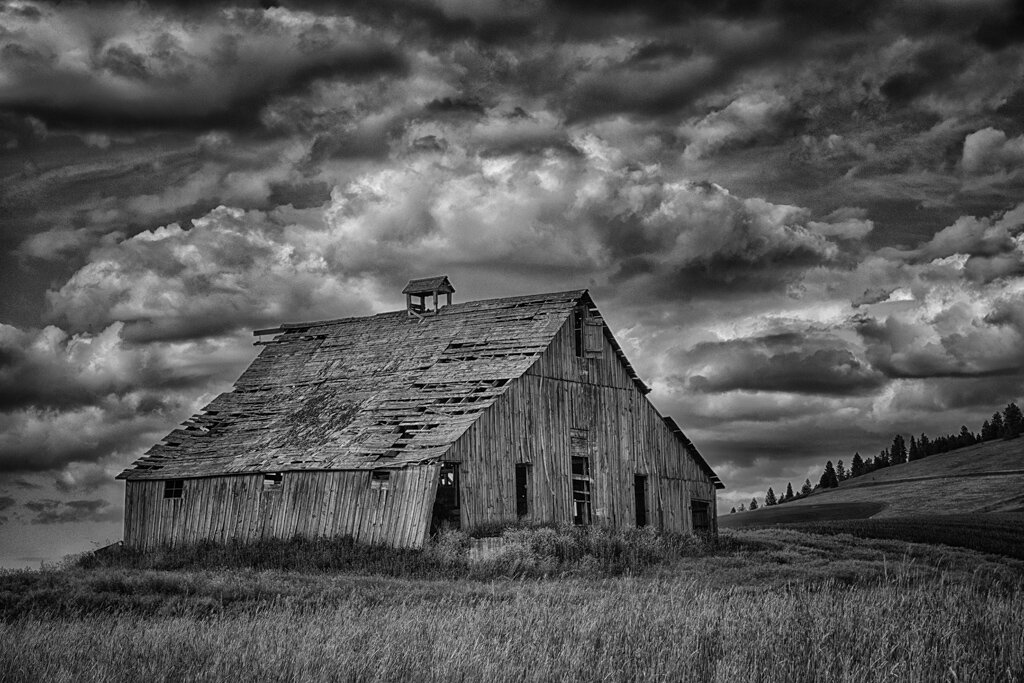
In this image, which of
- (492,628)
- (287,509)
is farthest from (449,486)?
(492,628)

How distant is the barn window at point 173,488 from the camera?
34.7m

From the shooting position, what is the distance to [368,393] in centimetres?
3559

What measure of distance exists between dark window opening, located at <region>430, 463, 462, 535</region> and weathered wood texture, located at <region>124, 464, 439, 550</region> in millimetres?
797

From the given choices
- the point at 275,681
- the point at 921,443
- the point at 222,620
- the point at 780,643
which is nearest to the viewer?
the point at 275,681

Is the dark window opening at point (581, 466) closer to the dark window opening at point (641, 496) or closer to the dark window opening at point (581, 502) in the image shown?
the dark window opening at point (581, 502)

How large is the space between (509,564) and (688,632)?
42.6 ft

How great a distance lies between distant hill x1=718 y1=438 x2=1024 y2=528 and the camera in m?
66.8

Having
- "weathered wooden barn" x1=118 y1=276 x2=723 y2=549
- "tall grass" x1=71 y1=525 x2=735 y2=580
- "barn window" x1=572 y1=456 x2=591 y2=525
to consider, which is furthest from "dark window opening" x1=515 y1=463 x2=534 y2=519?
"tall grass" x1=71 y1=525 x2=735 y2=580

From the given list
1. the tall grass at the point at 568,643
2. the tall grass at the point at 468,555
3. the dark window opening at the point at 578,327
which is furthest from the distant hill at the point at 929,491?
the tall grass at the point at 568,643

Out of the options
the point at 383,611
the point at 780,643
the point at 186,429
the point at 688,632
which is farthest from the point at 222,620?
the point at 186,429

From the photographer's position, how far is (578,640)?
13.8 meters

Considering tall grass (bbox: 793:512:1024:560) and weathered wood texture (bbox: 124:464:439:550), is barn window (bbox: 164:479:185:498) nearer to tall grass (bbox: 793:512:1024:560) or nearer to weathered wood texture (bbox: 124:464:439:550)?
weathered wood texture (bbox: 124:464:439:550)

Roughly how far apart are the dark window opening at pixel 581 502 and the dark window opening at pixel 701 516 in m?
6.20

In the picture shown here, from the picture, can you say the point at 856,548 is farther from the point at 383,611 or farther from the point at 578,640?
the point at 578,640
